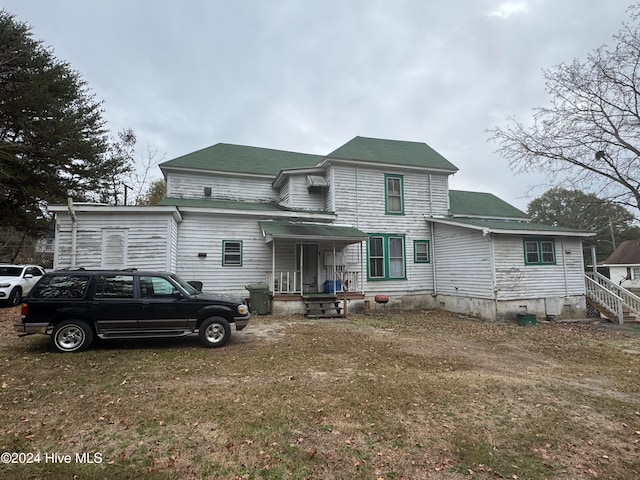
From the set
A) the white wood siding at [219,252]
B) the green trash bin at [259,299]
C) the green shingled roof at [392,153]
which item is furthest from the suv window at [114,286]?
the green shingled roof at [392,153]

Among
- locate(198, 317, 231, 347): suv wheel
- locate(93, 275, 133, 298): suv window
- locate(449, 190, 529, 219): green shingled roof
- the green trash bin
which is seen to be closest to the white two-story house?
the green trash bin

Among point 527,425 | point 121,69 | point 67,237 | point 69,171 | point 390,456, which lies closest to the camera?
point 390,456

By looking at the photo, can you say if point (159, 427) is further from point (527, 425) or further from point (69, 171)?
point (69, 171)

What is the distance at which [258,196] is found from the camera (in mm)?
17812

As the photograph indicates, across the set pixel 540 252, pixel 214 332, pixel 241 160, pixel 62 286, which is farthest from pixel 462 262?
pixel 62 286

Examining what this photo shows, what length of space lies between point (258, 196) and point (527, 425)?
1559 centimetres

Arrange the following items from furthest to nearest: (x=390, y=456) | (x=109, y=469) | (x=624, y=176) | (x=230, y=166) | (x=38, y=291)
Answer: (x=230, y=166)
(x=624, y=176)
(x=38, y=291)
(x=390, y=456)
(x=109, y=469)

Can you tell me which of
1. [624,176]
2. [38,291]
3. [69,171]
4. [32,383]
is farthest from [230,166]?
[624,176]

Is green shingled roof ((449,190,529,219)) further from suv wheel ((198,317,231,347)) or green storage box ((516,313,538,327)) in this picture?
suv wheel ((198,317,231,347))

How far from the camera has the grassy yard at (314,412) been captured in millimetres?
3217

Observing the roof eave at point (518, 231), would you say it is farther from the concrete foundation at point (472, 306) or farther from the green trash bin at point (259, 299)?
the green trash bin at point (259, 299)

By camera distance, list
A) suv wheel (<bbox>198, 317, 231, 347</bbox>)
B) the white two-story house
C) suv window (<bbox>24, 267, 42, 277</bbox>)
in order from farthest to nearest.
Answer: suv window (<bbox>24, 267, 42, 277</bbox>)
the white two-story house
suv wheel (<bbox>198, 317, 231, 347</bbox>)

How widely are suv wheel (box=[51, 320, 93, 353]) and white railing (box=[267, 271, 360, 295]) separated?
6.84m

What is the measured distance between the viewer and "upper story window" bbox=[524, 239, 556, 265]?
543 inches
